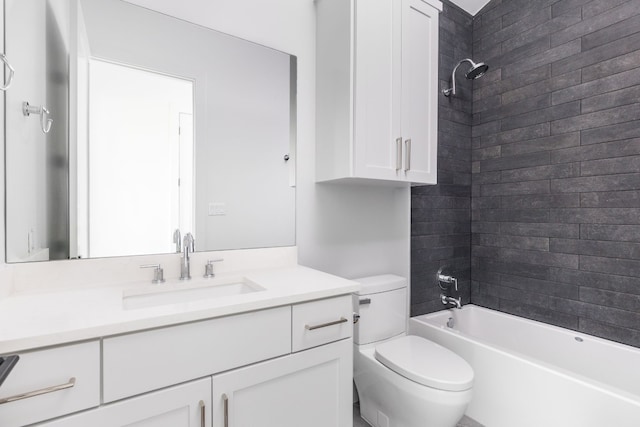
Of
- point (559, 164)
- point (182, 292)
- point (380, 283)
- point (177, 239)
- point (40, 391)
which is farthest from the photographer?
point (559, 164)

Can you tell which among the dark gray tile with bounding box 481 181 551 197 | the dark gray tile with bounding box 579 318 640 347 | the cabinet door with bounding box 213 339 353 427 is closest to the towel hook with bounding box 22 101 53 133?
the cabinet door with bounding box 213 339 353 427

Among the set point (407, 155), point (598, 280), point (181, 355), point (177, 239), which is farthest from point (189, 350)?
point (598, 280)

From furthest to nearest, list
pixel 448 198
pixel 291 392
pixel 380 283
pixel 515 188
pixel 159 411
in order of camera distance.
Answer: pixel 448 198
pixel 515 188
pixel 380 283
pixel 291 392
pixel 159 411

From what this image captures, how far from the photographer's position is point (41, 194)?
1.17 meters

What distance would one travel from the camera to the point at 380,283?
5.98 feet

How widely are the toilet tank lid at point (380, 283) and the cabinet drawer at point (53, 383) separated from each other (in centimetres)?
124

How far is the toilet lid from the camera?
134cm

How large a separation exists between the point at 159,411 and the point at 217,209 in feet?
2.80

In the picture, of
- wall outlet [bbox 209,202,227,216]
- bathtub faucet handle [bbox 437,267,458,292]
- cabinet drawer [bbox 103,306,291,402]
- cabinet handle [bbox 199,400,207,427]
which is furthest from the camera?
bathtub faucet handle [bbox 437,267,458,292]

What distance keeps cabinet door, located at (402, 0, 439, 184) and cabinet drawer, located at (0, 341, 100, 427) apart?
154 cm

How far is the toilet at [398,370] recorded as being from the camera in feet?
4.42

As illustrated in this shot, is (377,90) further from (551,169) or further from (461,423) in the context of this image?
(461,423)

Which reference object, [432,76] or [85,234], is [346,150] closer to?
[432,76]

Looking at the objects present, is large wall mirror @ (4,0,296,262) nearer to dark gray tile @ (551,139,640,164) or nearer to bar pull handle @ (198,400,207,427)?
bar pull handle @ (198,400,207,427)
